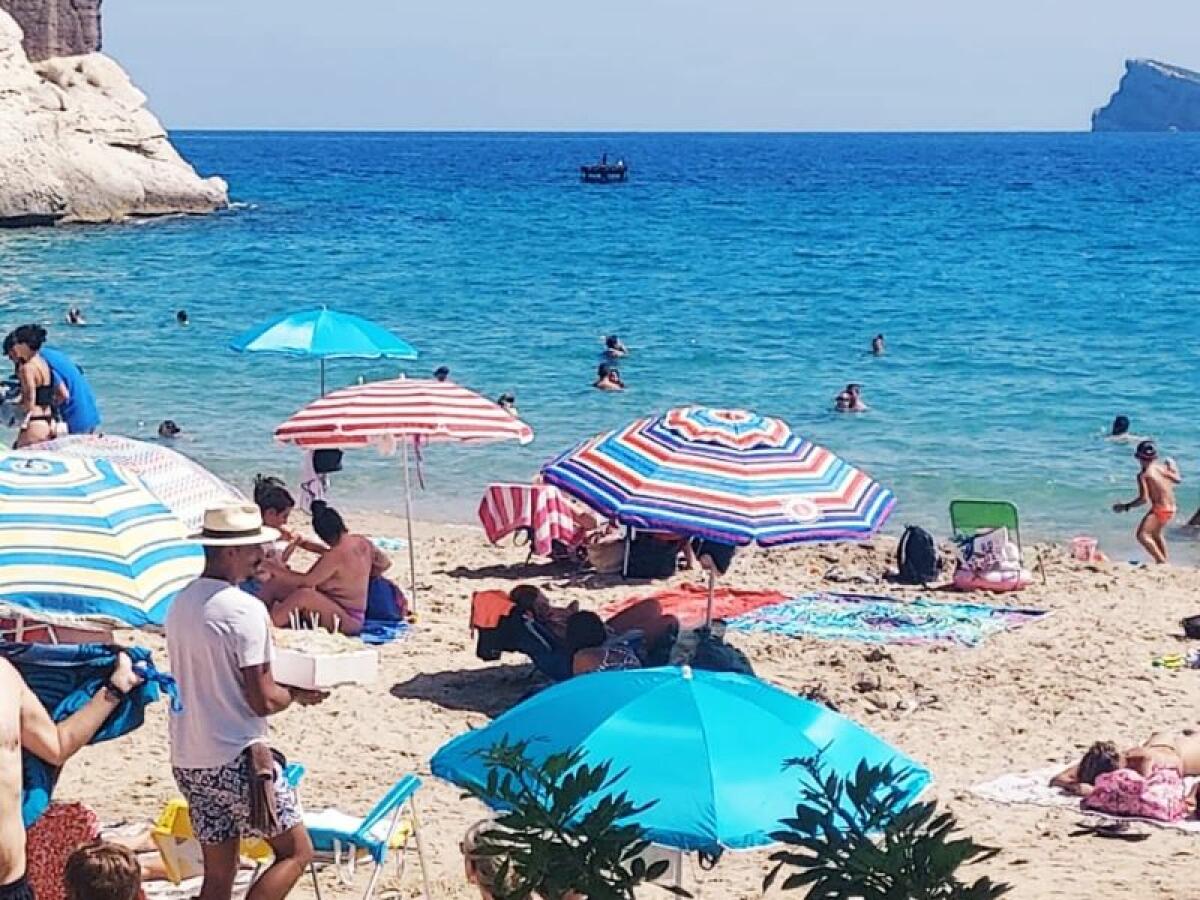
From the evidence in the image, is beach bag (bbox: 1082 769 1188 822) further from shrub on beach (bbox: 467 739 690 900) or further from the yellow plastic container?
shrub on beach (bbox: 467 739 690 900)

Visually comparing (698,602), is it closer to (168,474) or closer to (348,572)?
(348,572)

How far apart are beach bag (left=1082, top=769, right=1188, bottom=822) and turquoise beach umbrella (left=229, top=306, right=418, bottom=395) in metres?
6.11

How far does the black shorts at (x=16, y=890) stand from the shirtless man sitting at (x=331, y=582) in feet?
17.0

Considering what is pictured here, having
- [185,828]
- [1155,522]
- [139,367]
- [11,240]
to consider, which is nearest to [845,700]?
[185,828]

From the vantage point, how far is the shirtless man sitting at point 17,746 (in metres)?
4.47

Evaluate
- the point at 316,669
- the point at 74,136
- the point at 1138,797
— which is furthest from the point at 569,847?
the point at 74,136

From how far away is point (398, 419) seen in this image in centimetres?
1001

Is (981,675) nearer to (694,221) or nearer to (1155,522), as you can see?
(1155,522)

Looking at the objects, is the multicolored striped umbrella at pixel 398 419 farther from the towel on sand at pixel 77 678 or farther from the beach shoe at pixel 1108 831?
the towel on sand at pixel 77 678

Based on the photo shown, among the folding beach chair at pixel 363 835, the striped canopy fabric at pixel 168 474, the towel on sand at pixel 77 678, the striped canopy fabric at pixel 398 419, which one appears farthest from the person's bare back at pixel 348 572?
the towel on sand at pixel 77 678

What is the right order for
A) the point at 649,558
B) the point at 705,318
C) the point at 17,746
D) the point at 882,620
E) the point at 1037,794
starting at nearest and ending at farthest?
1. the point at 17,746
2. the point at 1037,794
3. the point at 882,620
4. the point at 649,558
5. the point at 705,318

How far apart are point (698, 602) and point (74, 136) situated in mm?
41630

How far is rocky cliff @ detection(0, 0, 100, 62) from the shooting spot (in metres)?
56.8

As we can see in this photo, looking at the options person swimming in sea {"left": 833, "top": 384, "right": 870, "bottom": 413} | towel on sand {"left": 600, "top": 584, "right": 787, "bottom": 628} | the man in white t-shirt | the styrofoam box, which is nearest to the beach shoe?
towel on sand {"left": 600, "top": 584, "right": 787, "bottom": 628}
